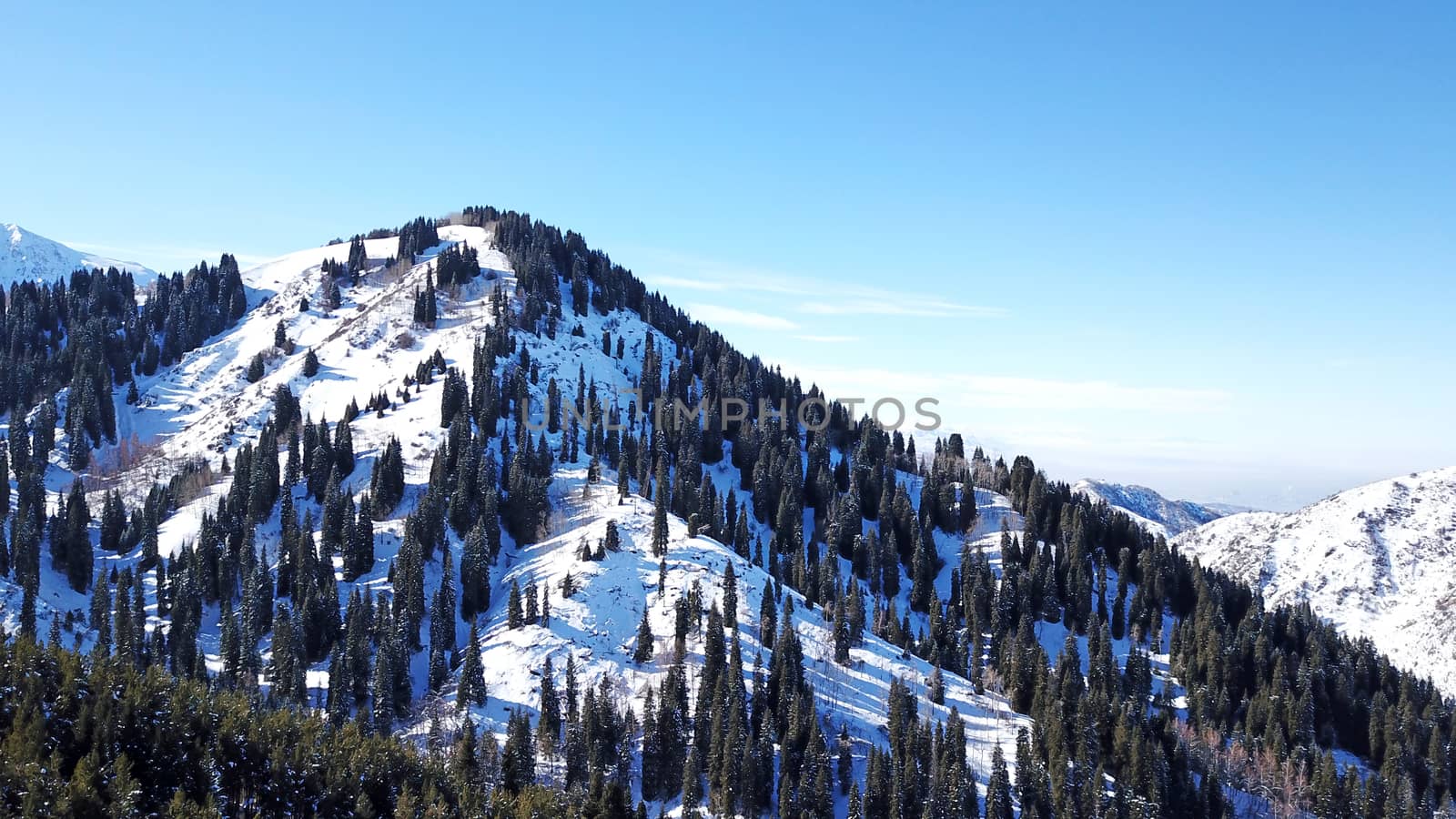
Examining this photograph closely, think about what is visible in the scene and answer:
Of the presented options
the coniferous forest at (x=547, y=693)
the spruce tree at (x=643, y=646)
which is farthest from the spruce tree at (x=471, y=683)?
the spruce tree at (x=643, y=646)

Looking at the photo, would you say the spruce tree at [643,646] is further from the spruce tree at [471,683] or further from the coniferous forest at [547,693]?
the spruce tree at [471,683]

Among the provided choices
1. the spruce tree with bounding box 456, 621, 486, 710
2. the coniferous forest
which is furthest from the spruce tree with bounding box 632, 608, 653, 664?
the spruce tree with bounding box 456, 621, 486, 710

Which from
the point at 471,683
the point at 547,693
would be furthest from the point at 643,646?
the point at 471,683

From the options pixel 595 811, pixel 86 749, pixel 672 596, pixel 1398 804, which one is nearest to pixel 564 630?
pixel 672 596

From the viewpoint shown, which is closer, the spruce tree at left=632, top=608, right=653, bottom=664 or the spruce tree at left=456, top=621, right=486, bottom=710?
the spruce tree at left=456, top=621, right=486, bottom=710

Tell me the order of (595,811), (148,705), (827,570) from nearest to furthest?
(148,705), (595,811), (827,570)

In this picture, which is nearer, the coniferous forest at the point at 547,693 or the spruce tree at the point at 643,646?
the coniferous forest at the point at 547,693

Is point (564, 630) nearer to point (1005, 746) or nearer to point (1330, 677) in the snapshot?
point (1005, 746)

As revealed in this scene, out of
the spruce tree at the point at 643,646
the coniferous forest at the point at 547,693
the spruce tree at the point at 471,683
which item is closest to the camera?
the coniferous forest at the point at 547,693

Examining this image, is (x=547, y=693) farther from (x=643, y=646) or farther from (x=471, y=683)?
(x=643, y=646)

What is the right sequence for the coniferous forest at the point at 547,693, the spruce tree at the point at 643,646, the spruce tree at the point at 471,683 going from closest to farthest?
the coniferous forest at the point at 547,693 → the spruce tree at the point at 471,683 → the spruce tree at the point at 643,646

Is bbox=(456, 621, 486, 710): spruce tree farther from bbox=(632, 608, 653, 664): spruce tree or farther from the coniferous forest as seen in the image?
bbox=(632, 608, 653, 664): spruce tree
